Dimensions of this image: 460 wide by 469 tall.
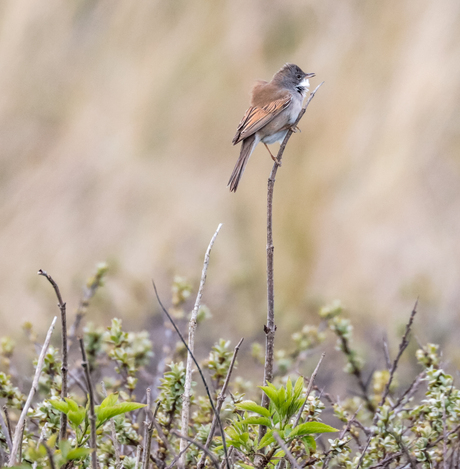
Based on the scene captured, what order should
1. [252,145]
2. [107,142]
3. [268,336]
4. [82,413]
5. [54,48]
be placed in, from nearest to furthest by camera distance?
[82,413]
[268,336]
[252,145]
[107,142]
[54,48]

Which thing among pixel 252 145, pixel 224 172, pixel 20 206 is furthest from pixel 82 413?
pixel 20 206

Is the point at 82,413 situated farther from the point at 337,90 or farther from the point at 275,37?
the point at 275,37

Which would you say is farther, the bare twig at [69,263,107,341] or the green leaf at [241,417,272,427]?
the bare twig at [69,263,107,341]

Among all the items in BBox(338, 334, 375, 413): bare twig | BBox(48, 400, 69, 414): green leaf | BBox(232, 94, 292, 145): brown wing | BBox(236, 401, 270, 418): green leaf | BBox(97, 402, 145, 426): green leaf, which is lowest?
BBox(236, 401, 270, 418): green leaf

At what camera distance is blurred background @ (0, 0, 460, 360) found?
8938 mm

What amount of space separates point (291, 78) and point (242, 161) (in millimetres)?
1115

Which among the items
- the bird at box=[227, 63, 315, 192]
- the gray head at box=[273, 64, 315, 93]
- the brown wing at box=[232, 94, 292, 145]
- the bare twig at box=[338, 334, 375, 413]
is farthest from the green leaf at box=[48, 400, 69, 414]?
the gray head at box=[273, 64, 315, 93]

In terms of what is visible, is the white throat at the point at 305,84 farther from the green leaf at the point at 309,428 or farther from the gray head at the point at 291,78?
the green leaf at the point at 309,428

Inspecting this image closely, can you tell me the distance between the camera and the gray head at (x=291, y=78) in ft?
11.7

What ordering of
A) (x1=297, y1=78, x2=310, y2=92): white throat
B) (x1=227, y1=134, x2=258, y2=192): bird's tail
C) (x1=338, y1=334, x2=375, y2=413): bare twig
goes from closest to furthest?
(x1=338, y1=334, x2=375, y2=413): bare twig < (x1=227, y1=134, x2=258, y2=192): bird's tail < (x1=297, y1=78, x2=310, y2=92): white throat

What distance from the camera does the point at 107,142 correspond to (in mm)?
11516

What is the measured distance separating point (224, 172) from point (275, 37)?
287 cm

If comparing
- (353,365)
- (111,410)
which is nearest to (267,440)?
(111,410)

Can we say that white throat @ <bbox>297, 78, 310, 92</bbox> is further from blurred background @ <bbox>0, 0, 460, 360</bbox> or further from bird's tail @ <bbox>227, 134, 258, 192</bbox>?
blurred background @ <bbox>0, 0, 460, 360</bbox>
